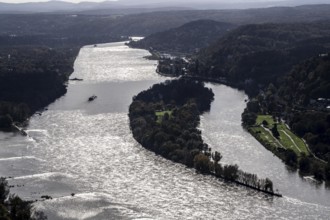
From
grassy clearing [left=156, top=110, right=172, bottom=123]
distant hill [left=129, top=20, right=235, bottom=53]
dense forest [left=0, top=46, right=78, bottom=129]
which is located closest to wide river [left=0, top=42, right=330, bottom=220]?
dense forest [left=0, top=46, right=78, bottom=129]

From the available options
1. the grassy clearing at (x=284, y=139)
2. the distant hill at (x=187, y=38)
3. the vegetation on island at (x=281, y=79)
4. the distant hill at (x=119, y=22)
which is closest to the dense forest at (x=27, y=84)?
the vegetation on island at (x=281, y=79)

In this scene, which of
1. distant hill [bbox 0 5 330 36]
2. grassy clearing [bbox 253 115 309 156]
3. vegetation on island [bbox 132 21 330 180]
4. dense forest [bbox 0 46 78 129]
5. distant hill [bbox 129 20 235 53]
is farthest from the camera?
distant hill [bbox 0 5 330 36]

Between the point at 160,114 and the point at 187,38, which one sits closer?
the point at 160,114

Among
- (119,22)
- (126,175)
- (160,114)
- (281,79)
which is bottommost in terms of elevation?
(119,22)

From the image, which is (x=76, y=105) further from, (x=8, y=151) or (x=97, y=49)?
(x=97, y=49)

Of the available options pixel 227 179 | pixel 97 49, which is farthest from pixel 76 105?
pixel 97 49

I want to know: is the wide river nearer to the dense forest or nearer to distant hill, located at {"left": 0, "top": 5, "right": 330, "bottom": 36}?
the dense forest

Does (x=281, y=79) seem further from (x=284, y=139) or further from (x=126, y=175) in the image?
(x=126, y=175)

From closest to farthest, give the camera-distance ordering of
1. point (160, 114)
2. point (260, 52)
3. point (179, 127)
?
point (179, 127)
point (160, 114)
point (260, 52)

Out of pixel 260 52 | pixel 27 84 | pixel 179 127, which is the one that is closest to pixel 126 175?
pixel 179 127
